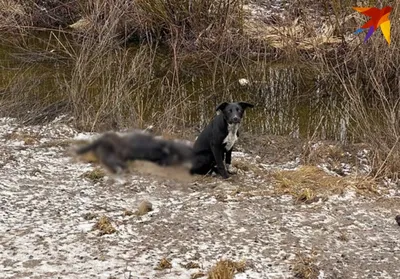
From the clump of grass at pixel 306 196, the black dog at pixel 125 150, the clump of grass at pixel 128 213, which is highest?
the black dog at pixel 125 150

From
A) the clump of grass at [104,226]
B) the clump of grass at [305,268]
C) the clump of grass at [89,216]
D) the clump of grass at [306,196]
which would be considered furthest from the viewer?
the clump of grass at [306,196]

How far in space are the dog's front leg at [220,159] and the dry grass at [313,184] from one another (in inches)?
21.2

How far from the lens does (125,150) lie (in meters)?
1.98

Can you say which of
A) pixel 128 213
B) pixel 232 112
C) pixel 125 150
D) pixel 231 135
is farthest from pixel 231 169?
pixel 125 150

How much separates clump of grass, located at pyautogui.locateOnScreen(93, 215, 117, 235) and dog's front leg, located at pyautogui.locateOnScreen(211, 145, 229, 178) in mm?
1301

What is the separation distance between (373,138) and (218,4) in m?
5.34

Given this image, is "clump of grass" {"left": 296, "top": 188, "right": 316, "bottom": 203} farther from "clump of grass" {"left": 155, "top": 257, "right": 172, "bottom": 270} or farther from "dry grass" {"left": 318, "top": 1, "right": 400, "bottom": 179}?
"clump of grass" {"left": 155, "top": 257, "right": 172, "bottom": 270}

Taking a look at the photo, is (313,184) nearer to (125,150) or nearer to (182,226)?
(182,226)

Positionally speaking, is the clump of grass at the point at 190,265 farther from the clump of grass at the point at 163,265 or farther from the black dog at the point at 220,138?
the black dog at the point at 220,138

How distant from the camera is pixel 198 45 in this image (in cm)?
1052

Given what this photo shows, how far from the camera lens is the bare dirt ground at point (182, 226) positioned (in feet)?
12.9

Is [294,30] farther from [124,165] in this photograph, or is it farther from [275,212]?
[124,165]

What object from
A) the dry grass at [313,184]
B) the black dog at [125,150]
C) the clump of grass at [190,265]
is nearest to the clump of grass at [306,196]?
the dry grass at [313,184]

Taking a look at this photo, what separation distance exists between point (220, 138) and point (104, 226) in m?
1.44
